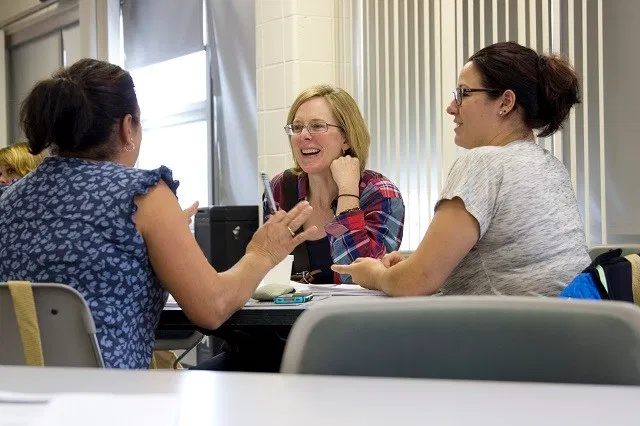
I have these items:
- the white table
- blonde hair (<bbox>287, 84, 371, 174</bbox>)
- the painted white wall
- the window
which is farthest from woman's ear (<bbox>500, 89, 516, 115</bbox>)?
the window

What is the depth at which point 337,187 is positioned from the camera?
3207 mm

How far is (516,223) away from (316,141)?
126 centimetres

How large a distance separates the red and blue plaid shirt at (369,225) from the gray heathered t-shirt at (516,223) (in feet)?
2.38

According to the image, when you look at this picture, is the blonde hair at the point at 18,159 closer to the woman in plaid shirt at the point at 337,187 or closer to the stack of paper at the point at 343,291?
the woman in plaid shirt at the point at 337,187

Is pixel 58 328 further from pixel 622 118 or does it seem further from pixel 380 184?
pixel 622 118

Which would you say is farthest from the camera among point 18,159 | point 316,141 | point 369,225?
point 18,159

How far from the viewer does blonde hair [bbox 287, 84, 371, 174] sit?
11.0ft

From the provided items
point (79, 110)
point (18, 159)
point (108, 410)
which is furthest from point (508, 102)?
point (18, 159)

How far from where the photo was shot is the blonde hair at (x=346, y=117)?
11.0ft

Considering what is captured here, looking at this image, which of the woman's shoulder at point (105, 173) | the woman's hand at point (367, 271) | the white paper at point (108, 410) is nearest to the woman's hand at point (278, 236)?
the woman's hand at point (367, 271)

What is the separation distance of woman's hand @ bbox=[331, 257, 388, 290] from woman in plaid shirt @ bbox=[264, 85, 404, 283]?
1.51 ft

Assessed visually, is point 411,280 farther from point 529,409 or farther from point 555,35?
point 555,35

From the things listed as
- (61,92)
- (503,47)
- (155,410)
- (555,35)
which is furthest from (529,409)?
(555,35)

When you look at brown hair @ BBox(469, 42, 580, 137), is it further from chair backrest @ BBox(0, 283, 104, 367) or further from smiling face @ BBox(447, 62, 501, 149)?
chair backrest @ BBox(0, 283, 104, 367)
